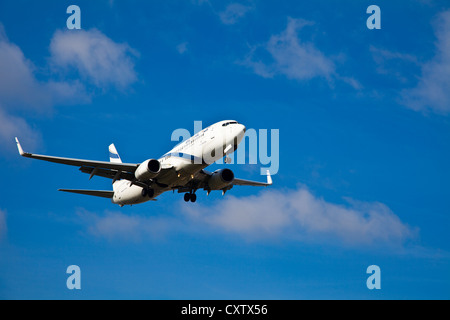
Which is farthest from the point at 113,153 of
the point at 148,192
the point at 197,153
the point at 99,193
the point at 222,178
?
the point at 197,153

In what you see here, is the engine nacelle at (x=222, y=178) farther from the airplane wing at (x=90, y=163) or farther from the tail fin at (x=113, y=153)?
the tail fin at (x=113, y=153)

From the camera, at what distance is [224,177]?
184 ft

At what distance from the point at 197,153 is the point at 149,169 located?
13.8ft

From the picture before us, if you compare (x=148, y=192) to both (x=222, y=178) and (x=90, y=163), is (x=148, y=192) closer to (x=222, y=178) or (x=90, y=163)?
(x=90, y=163)

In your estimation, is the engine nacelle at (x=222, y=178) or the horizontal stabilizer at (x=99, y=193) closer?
the engine nacelle at (x=222, y=178)

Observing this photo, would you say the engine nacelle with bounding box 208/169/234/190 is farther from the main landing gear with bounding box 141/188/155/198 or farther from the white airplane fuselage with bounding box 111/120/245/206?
the main landing gear with bounding box 141/188/155/198

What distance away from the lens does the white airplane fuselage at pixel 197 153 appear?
48.8 m

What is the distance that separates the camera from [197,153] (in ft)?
163

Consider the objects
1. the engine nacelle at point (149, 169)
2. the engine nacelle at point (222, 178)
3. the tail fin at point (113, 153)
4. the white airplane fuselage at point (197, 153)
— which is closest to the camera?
the white airplane fuselage at point (197, 153)

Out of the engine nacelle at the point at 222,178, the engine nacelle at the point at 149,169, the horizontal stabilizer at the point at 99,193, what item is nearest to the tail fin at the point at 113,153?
the horizontal stabilizer at the point at 99,193

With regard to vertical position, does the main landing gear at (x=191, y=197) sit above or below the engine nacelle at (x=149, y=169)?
below

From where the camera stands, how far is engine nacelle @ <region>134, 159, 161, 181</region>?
50.4m

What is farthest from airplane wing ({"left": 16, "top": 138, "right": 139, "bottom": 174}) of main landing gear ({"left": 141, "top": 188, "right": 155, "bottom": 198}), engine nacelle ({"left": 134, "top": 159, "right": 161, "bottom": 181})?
main landing gear ({"left": 141, "top": 188, "right": 155, "bottom": 198})
